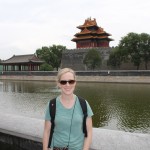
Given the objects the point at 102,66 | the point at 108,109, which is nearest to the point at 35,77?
the point at 102,66

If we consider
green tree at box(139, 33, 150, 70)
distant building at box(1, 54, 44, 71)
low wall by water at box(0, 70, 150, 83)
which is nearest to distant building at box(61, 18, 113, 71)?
distant building at box(1, 54, 44, 71)

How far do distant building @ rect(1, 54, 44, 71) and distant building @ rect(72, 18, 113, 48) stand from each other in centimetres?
927

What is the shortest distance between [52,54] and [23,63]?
714 cm

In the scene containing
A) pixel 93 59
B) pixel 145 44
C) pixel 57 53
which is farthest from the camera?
pixel 57 53

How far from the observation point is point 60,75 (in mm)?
2629

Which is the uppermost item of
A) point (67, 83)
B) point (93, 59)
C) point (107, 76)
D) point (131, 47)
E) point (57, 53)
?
point (57, 53)

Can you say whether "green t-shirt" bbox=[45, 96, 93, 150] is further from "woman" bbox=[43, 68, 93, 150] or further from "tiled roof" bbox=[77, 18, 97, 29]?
"tiled roof" bbox=[77, 18, 97, 29]

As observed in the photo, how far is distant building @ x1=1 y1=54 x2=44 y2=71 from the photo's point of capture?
53566mm

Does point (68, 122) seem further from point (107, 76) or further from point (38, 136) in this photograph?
point (107, 76)

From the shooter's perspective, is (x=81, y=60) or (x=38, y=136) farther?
(x=81, y=60)

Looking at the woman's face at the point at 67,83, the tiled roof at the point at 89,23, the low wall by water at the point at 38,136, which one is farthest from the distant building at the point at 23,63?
the woman's face at the point at 67,83

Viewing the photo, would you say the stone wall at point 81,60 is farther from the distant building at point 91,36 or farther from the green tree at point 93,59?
the distant building at point 91,36

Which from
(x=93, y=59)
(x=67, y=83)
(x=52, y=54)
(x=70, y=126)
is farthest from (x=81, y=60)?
(x=70, y=126)

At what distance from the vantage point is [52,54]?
5797 centimetres
